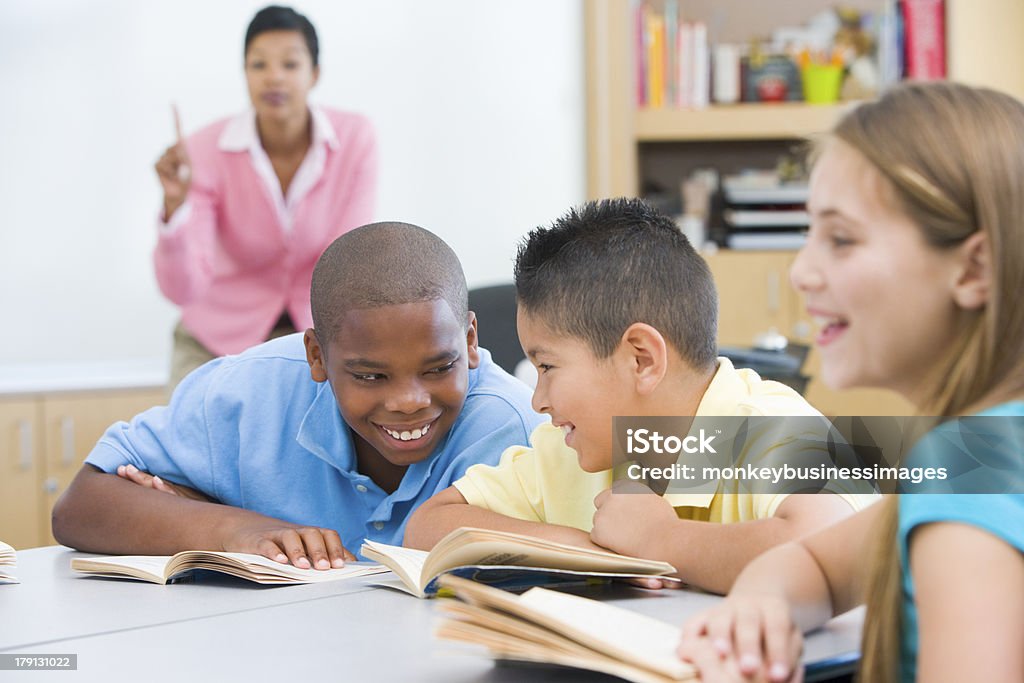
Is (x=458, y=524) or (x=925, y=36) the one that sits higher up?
(x=925, y=36)

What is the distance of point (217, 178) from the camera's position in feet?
8.93

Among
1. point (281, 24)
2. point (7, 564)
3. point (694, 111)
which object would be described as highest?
point (281, 24)

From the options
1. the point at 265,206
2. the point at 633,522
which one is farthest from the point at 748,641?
the point at 265,206

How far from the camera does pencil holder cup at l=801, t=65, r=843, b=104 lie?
3.88 meters

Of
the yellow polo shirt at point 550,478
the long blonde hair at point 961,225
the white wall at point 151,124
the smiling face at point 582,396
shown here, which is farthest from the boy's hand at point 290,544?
the white wall at point 151,124

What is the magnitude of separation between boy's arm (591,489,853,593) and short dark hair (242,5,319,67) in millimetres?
1958

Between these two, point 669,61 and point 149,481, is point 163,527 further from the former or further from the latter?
point 669,61

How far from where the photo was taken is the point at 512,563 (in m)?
0.94

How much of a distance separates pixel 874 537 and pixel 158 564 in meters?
0.76

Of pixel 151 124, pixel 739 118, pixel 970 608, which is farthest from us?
pixel 739 118

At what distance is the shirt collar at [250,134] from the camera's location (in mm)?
2746

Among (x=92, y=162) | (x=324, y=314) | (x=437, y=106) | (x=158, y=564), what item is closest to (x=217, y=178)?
(x=92, y=162)

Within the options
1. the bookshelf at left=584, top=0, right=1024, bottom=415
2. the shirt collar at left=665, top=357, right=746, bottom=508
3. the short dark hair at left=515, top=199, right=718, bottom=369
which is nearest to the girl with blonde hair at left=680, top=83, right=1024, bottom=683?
the shirt collar at left=665, top=357, right=746, bottom=508

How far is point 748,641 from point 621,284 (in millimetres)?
582
